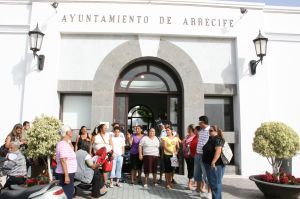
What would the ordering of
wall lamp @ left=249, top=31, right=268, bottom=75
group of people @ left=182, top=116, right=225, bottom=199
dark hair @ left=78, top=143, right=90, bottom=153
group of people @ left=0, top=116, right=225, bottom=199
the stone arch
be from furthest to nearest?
the stone arch
wall lamp @ left=249, top=31, right=268, bottom=75
dark hair @ left=78, top=143, right=90, bottom=153
group of people @ left=182, top=116, right=225, bottom=199
group of people @ left=0, top=116, right=225, bottom=199

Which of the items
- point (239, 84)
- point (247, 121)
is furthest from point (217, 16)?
point (247, 121)

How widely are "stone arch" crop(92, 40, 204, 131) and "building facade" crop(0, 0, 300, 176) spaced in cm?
4

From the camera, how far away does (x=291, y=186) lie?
20.8 ft

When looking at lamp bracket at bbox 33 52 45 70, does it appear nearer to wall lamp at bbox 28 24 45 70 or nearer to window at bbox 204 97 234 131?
wall lamp at bbox 28 24 45 70

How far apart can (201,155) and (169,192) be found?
1362 millimetres

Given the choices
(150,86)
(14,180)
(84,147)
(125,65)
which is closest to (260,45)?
(150,86)

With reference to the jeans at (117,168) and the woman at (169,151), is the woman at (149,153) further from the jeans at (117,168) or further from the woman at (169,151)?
the jeans at (117,168)

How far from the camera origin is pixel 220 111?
995 cm

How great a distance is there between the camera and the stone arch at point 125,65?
925cm

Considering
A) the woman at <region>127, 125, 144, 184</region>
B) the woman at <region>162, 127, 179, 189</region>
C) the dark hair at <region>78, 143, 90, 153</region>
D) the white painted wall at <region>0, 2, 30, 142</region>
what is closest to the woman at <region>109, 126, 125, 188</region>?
the woman at <region>127, 125, 144, 184</region>

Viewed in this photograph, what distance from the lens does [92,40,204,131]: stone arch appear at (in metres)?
9.25

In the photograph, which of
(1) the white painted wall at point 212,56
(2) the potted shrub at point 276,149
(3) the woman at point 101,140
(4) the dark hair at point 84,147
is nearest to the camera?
(2) the potted shrub at point 276,149

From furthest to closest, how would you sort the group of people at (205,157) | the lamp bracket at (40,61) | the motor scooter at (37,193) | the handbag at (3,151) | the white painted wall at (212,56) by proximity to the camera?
the white painted wall at (212,56), the lamp bracket at (40,61), the handbag at (3,151), the group of people at (205,157), the motor scooter at (37,193)

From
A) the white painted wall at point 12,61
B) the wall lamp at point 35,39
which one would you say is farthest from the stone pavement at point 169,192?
the wall lamp at point 35,39
